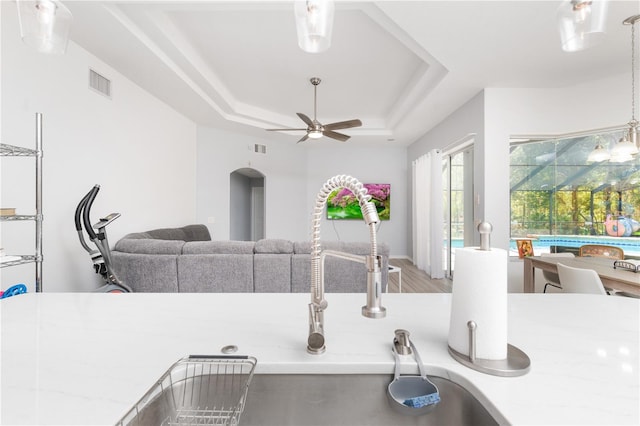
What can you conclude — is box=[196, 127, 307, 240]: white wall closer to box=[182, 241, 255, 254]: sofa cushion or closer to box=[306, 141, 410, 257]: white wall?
box=[306, 141, 410, 257]: white wall

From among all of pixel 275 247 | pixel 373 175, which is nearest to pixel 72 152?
pixel 275 247

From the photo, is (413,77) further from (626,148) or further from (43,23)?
(43,23)

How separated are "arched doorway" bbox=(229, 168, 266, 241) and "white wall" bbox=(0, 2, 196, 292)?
8.35 ft

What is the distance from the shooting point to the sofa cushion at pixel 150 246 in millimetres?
2604

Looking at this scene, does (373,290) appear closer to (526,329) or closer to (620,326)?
(526,329)

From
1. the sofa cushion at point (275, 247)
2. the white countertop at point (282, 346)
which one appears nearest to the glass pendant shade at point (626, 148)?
the white countertop at point (282, 346)

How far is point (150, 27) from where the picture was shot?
93.4 inches

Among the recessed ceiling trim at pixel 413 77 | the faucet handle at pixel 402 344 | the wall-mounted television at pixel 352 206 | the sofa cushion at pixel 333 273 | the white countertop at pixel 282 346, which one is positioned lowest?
the sofa cushion at pixel 333 273

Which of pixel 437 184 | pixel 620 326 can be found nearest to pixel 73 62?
pixel 620 326

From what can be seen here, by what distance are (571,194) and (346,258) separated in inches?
158

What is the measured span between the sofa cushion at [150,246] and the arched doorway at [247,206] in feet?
11.6

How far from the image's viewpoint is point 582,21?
35.5 inches

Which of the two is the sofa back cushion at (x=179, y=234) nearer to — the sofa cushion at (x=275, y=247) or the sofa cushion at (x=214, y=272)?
the sofa cushion at (x=214, y=272)

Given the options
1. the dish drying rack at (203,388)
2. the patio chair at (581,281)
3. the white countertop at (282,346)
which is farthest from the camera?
the patio chair at (581,281)
